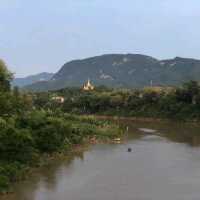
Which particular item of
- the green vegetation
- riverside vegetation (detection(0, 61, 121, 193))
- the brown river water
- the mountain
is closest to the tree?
riverside vegetation (detection(0, 61, 121, 193))

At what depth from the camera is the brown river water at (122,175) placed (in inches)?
794

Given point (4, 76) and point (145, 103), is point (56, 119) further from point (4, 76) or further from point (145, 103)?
point (145, 103)

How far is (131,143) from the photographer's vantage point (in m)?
37.2

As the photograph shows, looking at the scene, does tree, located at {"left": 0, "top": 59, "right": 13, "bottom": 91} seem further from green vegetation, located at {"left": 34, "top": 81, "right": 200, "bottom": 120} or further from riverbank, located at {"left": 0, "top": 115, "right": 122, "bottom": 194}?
green vegetation, located at {"left": 34, "top": 81, "right": 200, "bottom": 120}

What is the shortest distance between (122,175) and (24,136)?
4.79m

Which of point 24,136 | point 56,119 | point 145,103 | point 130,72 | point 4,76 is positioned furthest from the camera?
point 130,72

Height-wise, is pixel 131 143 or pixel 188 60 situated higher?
pixel 188 60

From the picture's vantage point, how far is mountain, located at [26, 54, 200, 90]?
5482 inches

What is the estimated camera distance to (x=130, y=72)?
548 feet

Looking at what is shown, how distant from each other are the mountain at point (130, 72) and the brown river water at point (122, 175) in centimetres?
9029

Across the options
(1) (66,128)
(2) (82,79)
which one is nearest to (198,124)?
(1) (66,128)

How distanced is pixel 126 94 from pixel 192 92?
38.7ft

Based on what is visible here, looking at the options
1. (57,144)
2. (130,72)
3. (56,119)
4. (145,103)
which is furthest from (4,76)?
(130,72)

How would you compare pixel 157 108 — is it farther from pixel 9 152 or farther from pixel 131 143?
pixel 9 152
